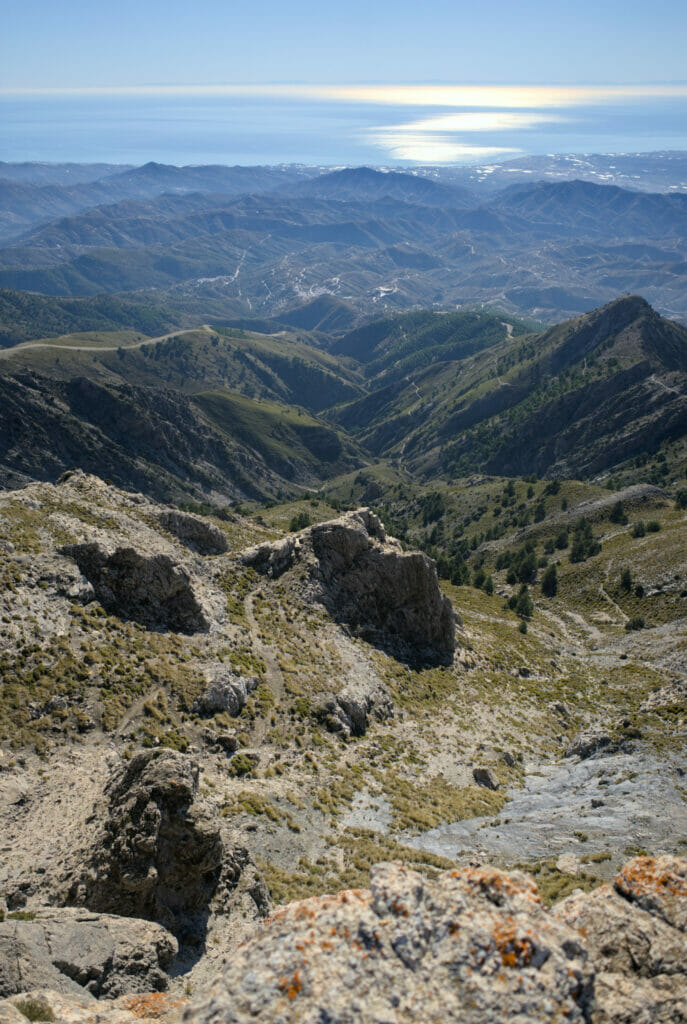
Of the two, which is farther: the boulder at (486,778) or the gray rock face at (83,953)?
the boulder at (486,778)

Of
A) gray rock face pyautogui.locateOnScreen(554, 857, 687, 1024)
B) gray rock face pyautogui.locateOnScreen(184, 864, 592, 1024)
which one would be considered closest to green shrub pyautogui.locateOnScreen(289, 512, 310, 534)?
gray rock face pyautogui.locateOnScreen(554, 857, 687, 1024)


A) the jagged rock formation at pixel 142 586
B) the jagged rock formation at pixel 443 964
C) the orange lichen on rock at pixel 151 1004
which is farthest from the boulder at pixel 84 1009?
the jagged rock formation at pixel 142 586

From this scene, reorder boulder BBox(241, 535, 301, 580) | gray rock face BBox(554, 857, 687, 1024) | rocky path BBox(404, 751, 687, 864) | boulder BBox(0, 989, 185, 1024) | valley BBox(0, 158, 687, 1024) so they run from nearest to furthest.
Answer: valley BBox(0, 158, 687, 1024) < gray rock face BBox(554, 857, 687, 1024) < boulder BBox(0, 989, 185, 1024) < rocky path BBox(404, 751, 687, 864) < boulder BBox(241, 535, 301, 580)

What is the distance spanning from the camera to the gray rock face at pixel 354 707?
51.8 m

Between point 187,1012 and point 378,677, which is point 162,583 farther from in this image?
point 187,1012

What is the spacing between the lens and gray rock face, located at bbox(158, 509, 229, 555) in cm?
7428

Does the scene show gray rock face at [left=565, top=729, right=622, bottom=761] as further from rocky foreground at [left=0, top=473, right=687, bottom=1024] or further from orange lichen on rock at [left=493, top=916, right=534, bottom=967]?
orange lichen on rock at [left=493, top=916, right=534, bottom=967]

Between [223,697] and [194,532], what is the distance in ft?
112

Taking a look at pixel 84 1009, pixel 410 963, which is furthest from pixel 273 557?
pixel 410 963

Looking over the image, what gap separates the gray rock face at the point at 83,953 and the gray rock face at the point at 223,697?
2104 cm

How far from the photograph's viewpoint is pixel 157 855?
2630 cm

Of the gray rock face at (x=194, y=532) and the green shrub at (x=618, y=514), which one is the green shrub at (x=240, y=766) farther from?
the green shrub at (x=618, y=514)

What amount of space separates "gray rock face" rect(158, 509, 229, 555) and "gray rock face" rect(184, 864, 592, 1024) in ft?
205

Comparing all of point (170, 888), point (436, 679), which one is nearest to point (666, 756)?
point (436, 679)
